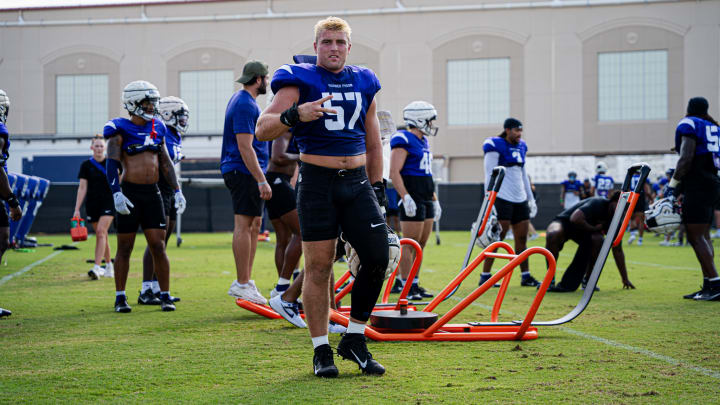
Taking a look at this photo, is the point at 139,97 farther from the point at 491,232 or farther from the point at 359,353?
the point at 491,232

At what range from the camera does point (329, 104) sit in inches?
171

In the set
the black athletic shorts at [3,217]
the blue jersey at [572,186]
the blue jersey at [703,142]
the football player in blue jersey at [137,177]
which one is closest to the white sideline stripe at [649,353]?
the blue jersey at [703,142]

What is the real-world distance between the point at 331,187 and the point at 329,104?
483 mm

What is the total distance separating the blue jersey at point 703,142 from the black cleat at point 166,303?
216 inches

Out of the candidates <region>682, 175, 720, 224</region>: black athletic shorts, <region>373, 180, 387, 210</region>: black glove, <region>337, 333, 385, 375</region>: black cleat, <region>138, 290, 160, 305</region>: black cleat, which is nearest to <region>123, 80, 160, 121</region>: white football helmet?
<region>138, 290, 160, 305</region>: black cleat

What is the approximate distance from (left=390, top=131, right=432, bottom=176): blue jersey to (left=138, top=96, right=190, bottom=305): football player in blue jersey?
237cm

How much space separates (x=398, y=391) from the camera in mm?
3938

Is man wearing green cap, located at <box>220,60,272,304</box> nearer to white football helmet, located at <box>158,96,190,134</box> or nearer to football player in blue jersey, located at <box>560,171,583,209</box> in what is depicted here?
white football helmet, located at <box>158,96,190,134</box>

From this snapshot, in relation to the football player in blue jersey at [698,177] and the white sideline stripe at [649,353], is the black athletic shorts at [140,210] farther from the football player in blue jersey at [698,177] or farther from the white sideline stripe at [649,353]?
the football player in blue jersey at [698,177]

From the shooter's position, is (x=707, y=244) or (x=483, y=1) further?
(x=483, y=1)

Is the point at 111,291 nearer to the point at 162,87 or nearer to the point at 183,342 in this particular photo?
the point at 183,342

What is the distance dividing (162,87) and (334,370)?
3569cm

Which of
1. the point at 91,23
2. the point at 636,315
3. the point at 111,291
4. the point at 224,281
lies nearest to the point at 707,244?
the point at 636,315

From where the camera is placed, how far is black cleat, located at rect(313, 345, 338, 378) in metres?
4.29
